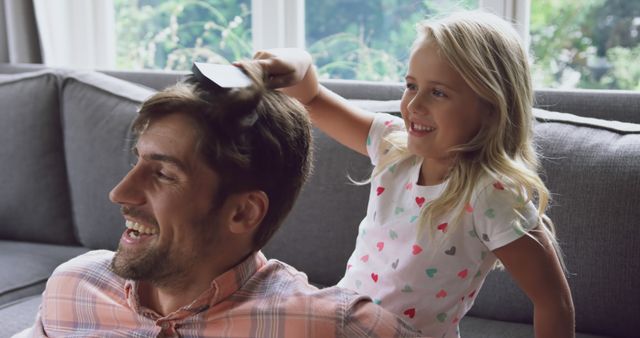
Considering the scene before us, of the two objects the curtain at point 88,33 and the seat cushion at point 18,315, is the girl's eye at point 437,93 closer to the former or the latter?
the seat cushion at point 18,315

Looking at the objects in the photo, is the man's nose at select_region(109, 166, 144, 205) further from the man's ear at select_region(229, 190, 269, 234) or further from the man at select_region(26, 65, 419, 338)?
the man's ear at select_region(229, 190, 269, 234)

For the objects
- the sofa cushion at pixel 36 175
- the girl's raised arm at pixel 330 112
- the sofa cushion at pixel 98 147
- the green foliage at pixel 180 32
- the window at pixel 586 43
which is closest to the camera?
the girl's raised arm at pixel 330 112

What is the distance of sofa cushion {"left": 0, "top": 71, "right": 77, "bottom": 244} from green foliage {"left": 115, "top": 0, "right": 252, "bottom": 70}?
2.98ft

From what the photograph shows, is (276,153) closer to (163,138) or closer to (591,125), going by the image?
(163,138)

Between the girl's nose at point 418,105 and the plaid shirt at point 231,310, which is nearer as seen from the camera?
the plaid shirt at point 231,310

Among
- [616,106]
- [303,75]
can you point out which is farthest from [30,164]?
[616,106]

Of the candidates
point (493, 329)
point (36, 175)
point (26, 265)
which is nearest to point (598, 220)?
point (493, 329)

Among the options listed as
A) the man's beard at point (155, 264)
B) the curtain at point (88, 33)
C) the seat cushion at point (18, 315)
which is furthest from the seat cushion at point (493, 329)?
the curtain at point (88, 33)

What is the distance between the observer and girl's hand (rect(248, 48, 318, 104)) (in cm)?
152

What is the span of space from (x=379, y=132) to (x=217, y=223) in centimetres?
50

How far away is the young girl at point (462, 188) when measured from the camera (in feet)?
5.00

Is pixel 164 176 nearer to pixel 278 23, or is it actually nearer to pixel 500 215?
pixel 500 215

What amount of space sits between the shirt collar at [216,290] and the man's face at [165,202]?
6 centimetres

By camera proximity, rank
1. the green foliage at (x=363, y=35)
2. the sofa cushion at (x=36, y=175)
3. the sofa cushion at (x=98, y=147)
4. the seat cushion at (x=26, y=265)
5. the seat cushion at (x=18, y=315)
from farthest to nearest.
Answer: the green foliage at (x=363, y=35) → the sofa cushion at (x=36, y=175) → the sofa cushion at (x=98, y=147) → the seat cushion at (x=26, y=265) → the seat cushion at (x=18, y=315)
